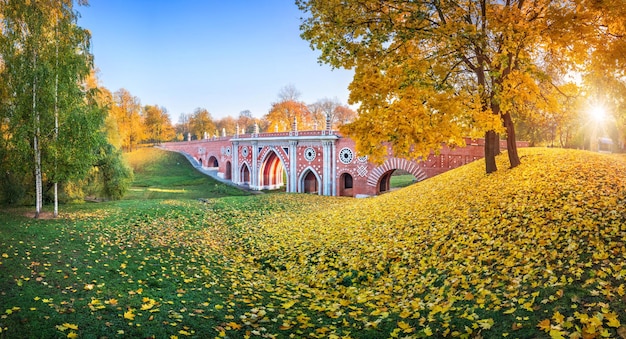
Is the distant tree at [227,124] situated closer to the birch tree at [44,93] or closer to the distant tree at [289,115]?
the distant tree at [289,115]

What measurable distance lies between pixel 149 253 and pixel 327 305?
5541 millimetres

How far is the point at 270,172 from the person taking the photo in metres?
44.8

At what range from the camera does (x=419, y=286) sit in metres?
7.25

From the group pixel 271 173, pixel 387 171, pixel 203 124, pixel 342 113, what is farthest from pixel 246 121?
pixel 387 171

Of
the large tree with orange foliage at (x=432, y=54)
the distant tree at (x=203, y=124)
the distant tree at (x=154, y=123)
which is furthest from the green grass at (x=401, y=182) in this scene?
the distant tree at (x=154, y=123)

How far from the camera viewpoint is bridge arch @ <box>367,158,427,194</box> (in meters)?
27.0

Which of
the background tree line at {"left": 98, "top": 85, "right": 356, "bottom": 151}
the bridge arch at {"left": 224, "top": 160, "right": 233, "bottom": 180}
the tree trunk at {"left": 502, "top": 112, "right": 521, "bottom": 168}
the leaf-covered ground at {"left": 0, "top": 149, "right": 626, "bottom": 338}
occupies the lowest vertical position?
the leaf-covered ground at {"left": 0, "top": 149, "right": 626, "bottom": 338}

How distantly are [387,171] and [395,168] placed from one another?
151 cm

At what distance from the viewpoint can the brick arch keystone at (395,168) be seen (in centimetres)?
2692

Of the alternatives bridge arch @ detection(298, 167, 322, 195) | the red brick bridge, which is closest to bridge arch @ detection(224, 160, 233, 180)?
the red brick bridge

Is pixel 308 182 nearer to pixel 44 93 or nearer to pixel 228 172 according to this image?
pixel 228 172

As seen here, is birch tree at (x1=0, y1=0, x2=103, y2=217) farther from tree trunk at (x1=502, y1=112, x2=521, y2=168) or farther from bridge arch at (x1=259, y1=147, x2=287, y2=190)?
bridge arch at (x1=259, y1=147, x2=287, y2=190)

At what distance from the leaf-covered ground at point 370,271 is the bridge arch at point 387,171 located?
13645 millimetres

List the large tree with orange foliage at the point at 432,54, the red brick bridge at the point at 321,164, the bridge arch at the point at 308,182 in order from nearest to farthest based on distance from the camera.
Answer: the large tree with orange foliage at the point at 432,54
the red brick bridge at the point at 321,164
the bridge arch at the point at 308,182
